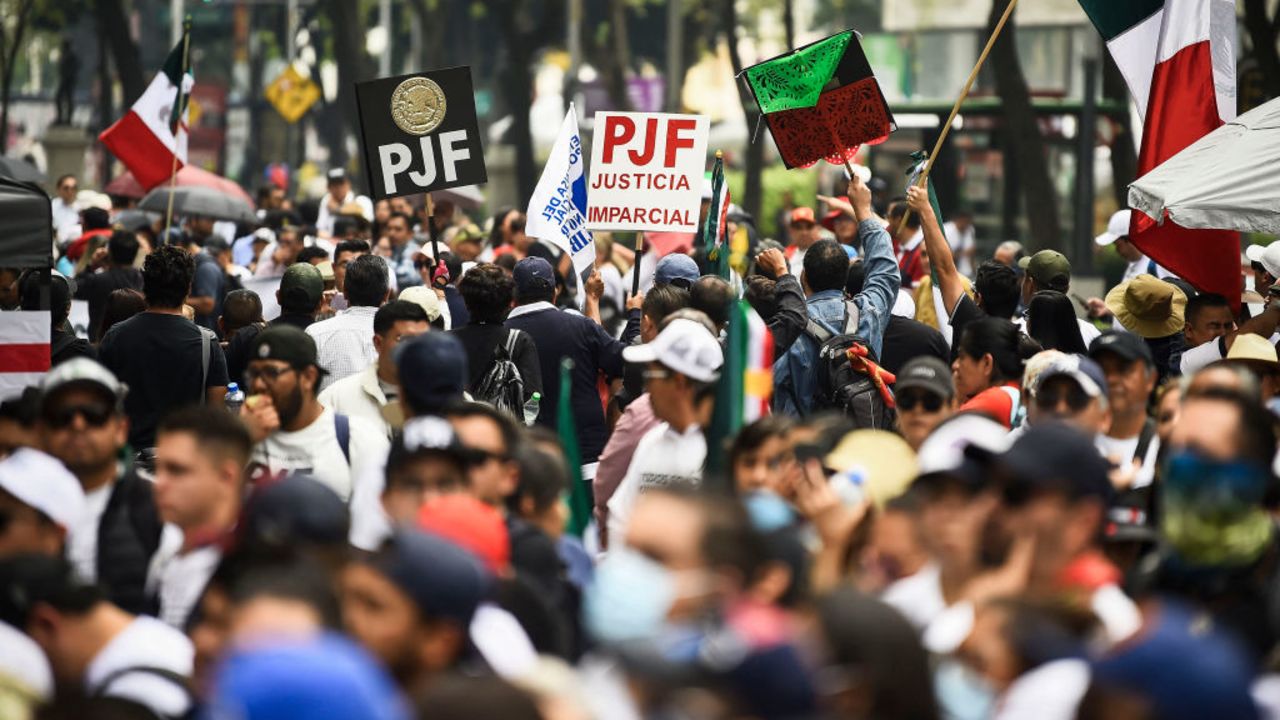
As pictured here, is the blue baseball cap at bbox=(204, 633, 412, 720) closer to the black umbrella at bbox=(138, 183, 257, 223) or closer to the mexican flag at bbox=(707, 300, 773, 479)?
the mexican flag at bbox=(707, 300, 773, 479)

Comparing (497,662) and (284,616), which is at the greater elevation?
(284,616)

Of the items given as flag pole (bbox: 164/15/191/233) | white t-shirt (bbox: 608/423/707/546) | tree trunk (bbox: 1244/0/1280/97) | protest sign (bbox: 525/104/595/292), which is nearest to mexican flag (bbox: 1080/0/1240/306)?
protest sign (bbox: 525/104/595/292)

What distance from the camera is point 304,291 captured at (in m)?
10.2

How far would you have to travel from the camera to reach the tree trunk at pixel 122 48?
31219 millimetres

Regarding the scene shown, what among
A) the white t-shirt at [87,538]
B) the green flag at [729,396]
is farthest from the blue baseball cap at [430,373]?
the white t-shirt at [87,538]

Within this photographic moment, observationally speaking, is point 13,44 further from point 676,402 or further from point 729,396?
point 729,396

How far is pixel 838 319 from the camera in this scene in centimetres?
961

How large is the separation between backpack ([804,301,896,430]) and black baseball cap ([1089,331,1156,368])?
1.72m

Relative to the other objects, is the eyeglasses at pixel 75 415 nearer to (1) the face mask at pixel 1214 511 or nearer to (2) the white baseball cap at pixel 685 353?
(2) the white baseball cap at pixel 685 353

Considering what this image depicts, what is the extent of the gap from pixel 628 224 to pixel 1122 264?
13650 mm

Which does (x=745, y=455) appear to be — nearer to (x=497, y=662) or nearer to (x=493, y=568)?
(x=493, y=568)

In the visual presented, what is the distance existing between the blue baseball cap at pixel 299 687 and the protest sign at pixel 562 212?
26.7 feet

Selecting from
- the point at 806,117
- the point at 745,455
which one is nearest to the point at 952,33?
the point at 806,117

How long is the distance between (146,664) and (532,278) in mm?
5257
